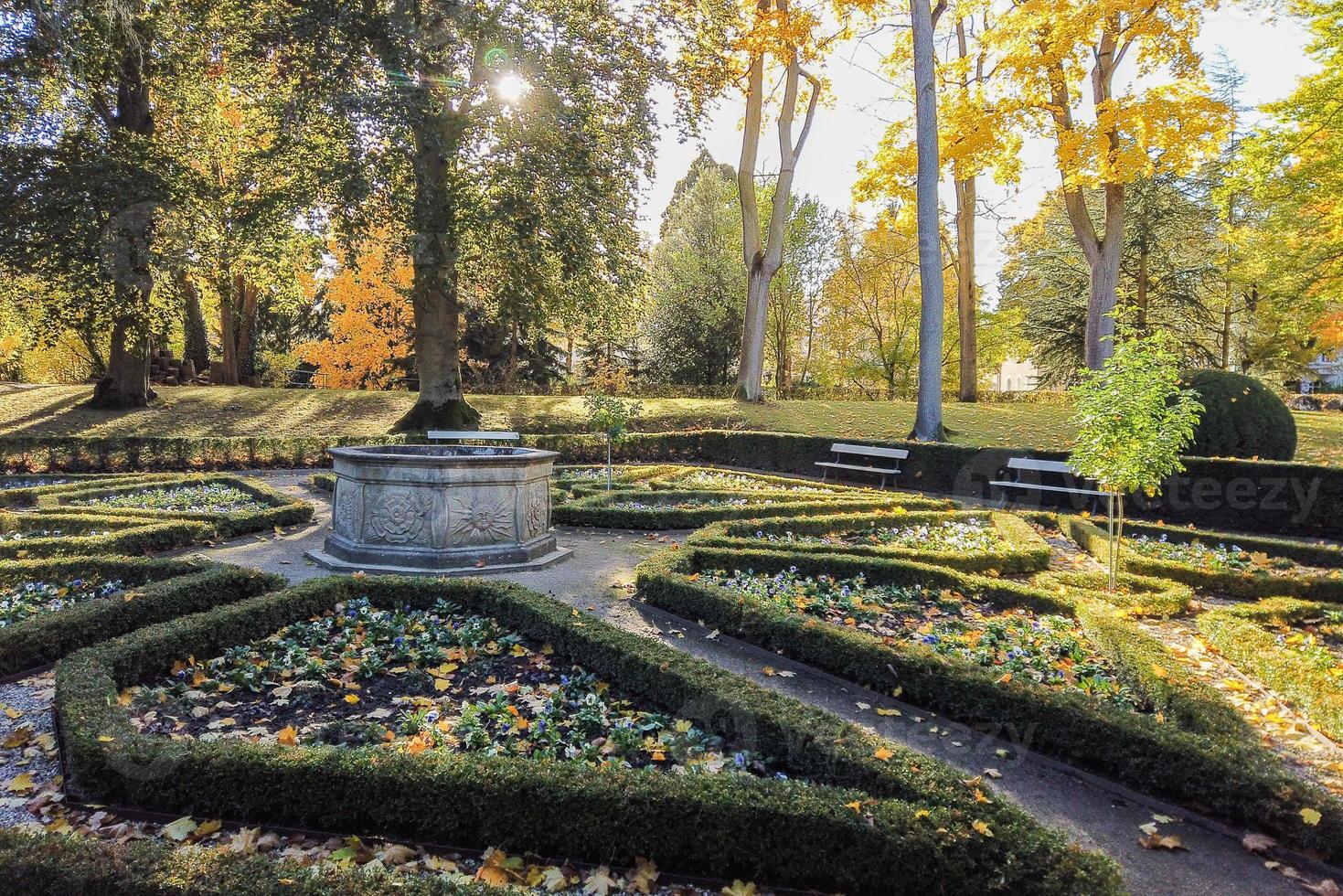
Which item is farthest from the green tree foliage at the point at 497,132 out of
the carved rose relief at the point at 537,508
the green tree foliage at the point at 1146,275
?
the green tree foliage at the point at 1146,275

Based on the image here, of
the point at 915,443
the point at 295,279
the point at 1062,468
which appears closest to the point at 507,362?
the point at 295,279

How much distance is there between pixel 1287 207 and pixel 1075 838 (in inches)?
859

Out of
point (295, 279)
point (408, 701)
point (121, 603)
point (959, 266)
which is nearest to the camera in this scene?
point (408, 701)

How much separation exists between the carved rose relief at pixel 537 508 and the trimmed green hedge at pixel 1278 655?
611 cm

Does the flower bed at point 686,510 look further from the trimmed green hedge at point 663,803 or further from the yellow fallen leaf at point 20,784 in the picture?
the yellow fallen leaf at point 20,784

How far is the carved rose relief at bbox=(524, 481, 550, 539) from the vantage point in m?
7.58

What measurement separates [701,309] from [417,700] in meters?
27.6

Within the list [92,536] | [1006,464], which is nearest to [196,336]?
[92,536]

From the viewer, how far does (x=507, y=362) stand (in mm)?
28438

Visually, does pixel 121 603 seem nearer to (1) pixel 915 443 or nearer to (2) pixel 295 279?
(1) pixel 915 443

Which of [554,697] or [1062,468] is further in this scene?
[1062,468]

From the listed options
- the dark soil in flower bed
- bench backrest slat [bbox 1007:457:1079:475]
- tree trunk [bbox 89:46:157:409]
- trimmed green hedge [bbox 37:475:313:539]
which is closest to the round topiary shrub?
bench backrest slat [bbox 1007:457:1079:475]

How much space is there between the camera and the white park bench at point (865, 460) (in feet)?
44.2

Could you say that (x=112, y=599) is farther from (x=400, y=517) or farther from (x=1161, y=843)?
(x=1161, y=843)
